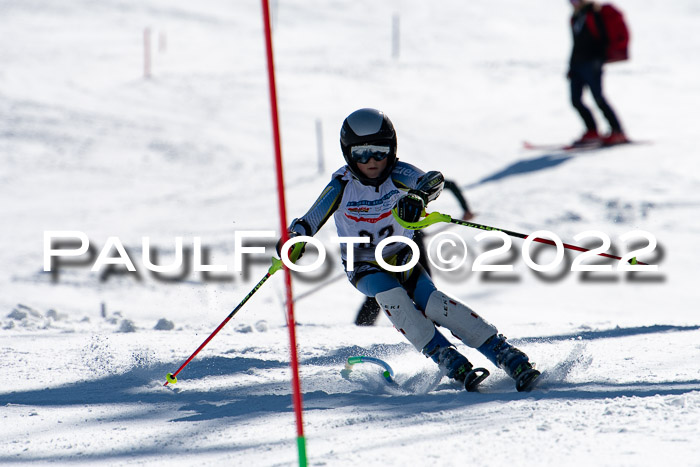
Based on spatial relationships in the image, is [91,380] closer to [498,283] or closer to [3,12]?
[498,283]

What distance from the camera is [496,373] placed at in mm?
4176

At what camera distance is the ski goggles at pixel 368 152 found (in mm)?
4281

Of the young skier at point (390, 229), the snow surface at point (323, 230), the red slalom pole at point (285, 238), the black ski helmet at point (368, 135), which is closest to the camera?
the red slalom pole at point (285, 238)

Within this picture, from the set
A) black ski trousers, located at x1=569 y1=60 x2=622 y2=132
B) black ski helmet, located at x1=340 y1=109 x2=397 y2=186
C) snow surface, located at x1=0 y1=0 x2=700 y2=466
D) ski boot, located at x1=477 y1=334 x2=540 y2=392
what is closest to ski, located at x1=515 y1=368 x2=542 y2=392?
ski boot, located at x1=477 y1=334 x2=540 y2=392

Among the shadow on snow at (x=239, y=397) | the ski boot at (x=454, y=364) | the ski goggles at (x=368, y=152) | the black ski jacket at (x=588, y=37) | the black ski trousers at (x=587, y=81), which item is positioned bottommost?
the shadow on snow at (x=239, y=397)

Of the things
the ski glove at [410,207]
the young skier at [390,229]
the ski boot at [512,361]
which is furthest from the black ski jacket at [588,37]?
the ski boot at [512,361]

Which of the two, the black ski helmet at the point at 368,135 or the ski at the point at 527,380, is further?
the black ski helmet at the point at 368,135

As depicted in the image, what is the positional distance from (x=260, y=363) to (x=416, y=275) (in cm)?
102

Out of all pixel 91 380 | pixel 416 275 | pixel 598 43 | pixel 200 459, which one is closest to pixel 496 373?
pixel 416 275

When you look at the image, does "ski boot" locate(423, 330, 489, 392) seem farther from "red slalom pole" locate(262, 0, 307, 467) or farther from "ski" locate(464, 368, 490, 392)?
"red slalom pole" locate(262, 0, 307, 467)

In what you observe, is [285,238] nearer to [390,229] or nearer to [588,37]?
[390,229]

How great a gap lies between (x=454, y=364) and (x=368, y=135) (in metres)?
1.24

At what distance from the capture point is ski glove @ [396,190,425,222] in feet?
13.2

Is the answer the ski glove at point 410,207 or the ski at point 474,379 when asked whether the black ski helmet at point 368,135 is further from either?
the ski at point 474,379
